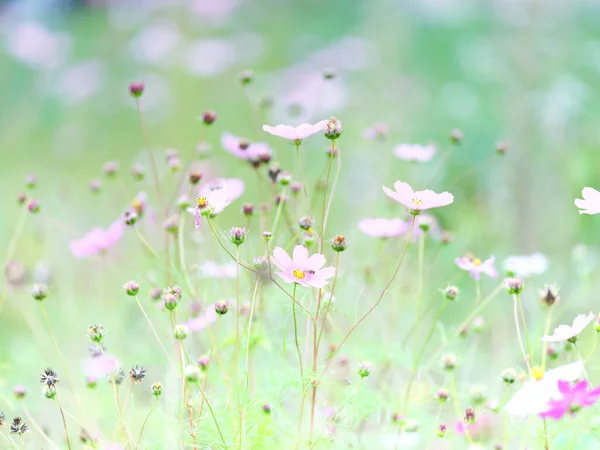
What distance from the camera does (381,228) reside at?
3.05ft

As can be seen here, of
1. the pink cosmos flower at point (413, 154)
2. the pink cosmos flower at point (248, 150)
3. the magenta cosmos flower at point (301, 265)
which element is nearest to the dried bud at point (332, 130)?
the magenta cosmos flower at point (301, 265)

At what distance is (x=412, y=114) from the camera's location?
2.45 metres

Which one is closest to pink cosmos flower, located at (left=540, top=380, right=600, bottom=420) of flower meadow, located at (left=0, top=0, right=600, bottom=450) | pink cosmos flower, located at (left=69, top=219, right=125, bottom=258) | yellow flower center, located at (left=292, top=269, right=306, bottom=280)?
flower meadow, located at (left=0, top=0, right=600, bottom=450)

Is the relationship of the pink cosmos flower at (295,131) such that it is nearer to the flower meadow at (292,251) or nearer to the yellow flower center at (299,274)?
the flower meadow at (292,251)

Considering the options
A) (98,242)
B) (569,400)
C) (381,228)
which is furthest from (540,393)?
(98,242)

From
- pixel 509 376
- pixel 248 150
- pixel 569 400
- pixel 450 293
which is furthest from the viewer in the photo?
pixel 248 150

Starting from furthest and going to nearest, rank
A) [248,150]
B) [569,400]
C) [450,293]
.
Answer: [248,150], [450,293], [569,400]

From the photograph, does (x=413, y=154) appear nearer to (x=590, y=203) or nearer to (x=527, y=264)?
(x=527, y=264)

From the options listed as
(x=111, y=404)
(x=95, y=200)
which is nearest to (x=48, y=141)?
(x=95, y=200)

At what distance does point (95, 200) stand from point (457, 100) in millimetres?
1264

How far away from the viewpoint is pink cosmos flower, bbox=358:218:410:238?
91 centimetres

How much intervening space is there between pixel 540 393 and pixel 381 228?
38cm

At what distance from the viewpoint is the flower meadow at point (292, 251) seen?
0.74 m

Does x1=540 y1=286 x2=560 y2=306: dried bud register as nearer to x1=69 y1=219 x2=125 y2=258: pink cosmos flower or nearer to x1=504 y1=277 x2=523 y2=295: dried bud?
x1=504 y1=277 x2=523 y2=295: dried bud
